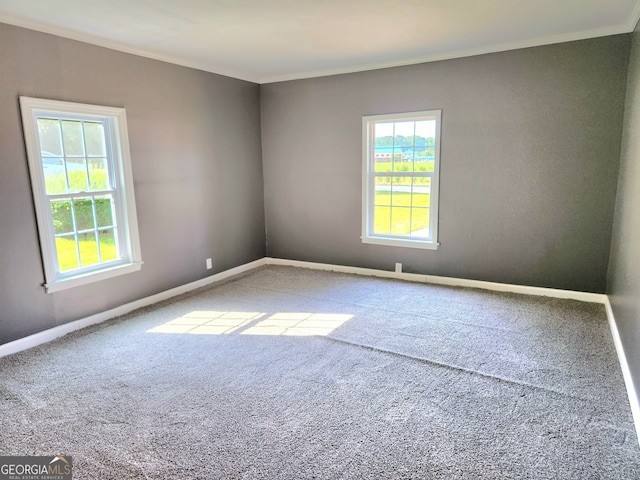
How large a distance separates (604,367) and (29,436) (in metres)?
3.48

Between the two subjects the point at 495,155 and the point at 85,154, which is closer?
the point at 85,154

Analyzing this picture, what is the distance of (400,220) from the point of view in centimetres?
488

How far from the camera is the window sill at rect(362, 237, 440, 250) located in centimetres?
468

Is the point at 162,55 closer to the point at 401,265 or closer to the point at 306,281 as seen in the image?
the point at 306,281

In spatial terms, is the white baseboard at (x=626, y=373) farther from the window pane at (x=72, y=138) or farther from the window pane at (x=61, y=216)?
the window pane at (x=72, y=138)

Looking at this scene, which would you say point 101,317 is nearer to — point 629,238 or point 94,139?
point 94,139

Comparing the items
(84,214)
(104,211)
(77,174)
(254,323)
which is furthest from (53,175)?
(254,323)

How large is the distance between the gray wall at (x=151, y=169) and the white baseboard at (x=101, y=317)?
2.0 inches

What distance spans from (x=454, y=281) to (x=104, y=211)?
3.71m

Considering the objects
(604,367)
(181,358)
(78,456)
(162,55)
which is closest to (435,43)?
(162,55)

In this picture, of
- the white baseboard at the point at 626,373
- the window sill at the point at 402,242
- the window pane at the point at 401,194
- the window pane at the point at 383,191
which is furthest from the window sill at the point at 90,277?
the white baseboard at the point at 626,373

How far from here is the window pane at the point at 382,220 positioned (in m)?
4.96

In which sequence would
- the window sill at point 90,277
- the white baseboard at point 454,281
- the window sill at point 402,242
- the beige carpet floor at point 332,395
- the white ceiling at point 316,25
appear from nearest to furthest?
1. the beige carpet floor at point 332,395
2. the white ceiling at point 316,25
3. the window sill at point 90,277
4. the white baseboard at point 454,281
5. the window sill at point 402,242

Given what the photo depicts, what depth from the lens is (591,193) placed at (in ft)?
12.4
